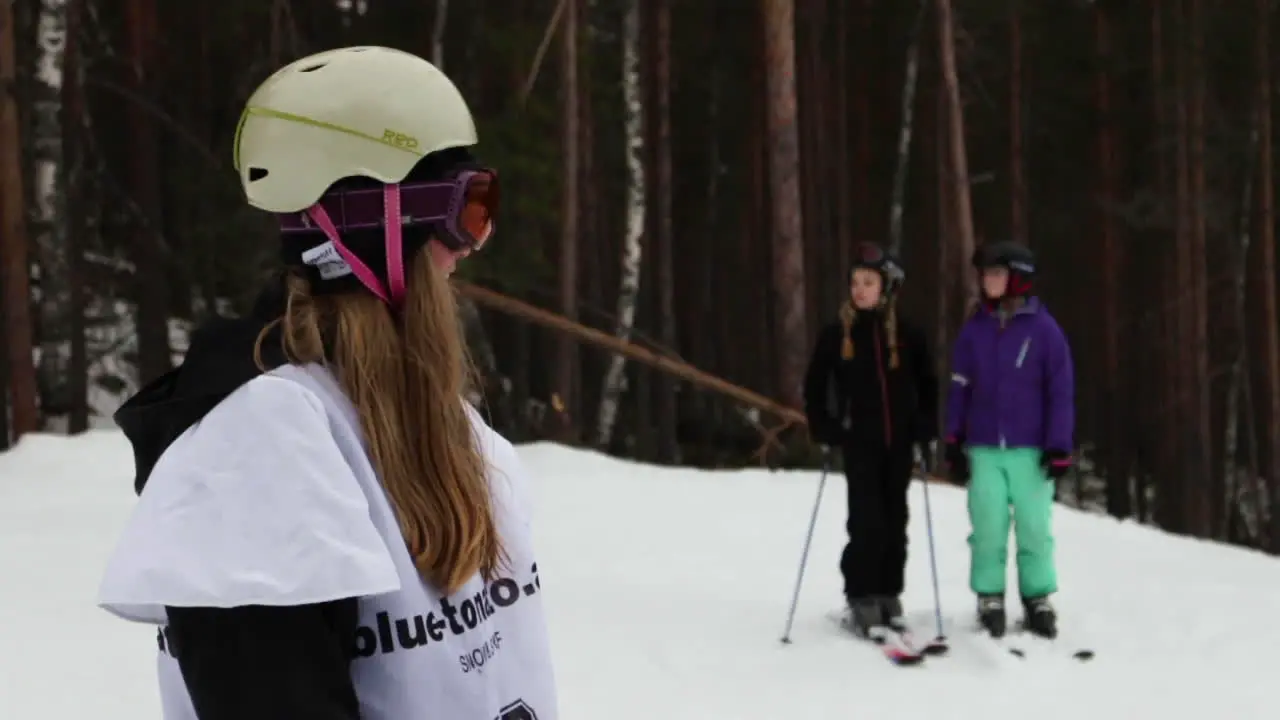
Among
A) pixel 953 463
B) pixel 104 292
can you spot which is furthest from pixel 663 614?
pixel 104 292

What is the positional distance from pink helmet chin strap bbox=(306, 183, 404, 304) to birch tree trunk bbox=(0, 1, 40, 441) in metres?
10.9

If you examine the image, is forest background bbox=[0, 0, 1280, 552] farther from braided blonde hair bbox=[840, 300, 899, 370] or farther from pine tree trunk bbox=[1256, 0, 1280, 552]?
braided blonde hair bbox=[840, 300, 899, 370]

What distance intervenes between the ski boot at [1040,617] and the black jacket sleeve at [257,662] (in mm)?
5801

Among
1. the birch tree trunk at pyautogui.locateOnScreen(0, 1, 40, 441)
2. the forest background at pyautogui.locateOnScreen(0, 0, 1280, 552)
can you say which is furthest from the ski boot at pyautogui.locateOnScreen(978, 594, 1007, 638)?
the birch tree trunk at pyautogui.locateOnScreen(0, 1, 40, 441)

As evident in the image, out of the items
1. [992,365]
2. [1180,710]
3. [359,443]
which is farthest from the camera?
[992,365]

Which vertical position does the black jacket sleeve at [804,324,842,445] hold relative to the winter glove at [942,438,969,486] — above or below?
above

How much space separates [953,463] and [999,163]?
68.2 ft

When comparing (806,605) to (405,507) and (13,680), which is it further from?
(405,507)

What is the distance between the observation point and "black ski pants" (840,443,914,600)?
6.47 m

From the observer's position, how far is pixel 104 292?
17266 millimetres

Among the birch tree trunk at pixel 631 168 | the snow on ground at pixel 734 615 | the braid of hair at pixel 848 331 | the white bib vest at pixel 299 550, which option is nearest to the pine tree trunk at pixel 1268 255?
the birch tree trunk at pixel 631 168

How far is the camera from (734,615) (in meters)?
6.90

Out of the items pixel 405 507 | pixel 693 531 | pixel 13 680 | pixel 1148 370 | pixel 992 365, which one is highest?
pixel 405 507

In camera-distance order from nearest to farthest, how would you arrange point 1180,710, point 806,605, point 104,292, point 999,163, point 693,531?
point 1180,710, point 806,605, point 693,531, point 104,292, point 999,163
